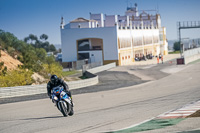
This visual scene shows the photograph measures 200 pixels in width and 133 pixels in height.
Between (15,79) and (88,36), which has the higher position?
(88,36)

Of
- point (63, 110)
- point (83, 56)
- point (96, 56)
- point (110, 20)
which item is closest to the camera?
point (63, 110)

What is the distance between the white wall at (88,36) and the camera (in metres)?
68.6

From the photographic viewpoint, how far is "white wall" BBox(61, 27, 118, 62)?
225ft

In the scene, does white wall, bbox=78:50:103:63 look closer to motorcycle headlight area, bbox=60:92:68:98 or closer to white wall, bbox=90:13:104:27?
white wall, bbox=90:13:104:27

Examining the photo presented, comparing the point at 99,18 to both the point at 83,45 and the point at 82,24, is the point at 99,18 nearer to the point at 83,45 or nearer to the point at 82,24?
the point at 82,24

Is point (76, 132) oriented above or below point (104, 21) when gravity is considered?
below

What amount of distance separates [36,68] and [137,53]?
1878 inches

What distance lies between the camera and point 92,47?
235ft

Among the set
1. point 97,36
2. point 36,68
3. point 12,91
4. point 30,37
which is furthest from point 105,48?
point 30,37

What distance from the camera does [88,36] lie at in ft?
228

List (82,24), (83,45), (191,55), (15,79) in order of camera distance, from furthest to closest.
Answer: (82,24), (83,45), (191,55), (15,79)

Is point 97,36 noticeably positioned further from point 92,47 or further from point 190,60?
point 190,60

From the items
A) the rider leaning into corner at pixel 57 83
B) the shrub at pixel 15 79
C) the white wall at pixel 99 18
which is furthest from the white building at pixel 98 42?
the rider leaning into corner at pixel 57 83

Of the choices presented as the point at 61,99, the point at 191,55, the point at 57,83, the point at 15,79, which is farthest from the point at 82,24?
the point at 61,99
